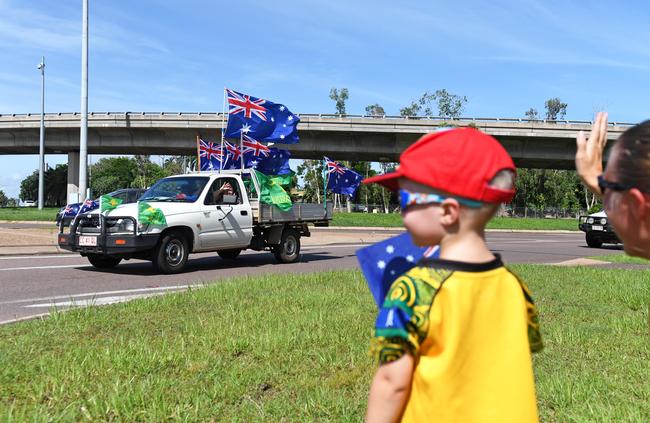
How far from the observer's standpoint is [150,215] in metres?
11.1

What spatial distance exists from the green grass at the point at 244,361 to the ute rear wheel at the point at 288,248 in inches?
248

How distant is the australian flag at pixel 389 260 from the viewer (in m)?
2.09

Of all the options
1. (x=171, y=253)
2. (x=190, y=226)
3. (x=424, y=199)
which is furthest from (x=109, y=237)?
(x=424, y=199)

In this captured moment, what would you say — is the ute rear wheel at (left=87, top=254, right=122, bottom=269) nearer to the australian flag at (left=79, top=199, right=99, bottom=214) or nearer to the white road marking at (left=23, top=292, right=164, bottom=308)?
the australian flag at (left=79, top=199, right=99, bottom=214)

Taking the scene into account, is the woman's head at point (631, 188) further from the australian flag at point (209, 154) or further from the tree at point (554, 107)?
the tree at point (554, 107)

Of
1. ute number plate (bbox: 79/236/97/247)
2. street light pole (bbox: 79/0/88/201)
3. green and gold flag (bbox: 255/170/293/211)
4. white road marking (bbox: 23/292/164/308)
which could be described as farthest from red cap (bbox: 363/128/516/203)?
street light pole (bbox: 79/0/88/201)

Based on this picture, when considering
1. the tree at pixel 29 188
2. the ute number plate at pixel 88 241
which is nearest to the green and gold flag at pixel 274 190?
the ute number plate at pixel 88 241

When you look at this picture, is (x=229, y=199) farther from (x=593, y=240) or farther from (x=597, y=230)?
(x=593, y=240)

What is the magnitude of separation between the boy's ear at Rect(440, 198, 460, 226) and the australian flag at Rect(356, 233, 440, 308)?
11.4 inches

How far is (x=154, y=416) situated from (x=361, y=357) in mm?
1863

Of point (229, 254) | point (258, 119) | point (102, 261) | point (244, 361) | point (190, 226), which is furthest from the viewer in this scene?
point (229, 254)

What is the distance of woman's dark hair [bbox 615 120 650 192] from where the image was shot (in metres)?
1.67

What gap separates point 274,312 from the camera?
21.3ft

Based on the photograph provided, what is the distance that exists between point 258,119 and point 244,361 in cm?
974
